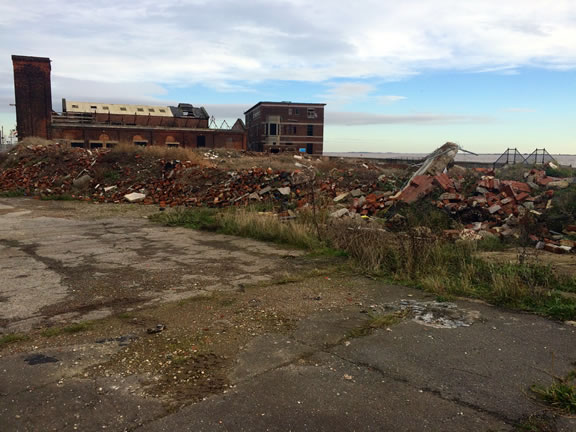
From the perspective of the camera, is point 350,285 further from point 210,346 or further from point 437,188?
point 437,188

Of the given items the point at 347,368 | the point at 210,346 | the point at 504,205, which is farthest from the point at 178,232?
the point at 504,205

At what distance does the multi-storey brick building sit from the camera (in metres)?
65.2

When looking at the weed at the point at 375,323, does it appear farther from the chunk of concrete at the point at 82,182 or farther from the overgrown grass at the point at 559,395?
the chunk of concrete at the point at 82,182

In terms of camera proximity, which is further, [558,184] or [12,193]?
[12,193]

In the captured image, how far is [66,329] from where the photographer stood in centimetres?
407

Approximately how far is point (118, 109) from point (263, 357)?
52.0 m

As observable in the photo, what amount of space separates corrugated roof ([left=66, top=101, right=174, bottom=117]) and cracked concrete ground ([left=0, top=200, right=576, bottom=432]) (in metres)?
47.5

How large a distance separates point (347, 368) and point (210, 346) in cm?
120

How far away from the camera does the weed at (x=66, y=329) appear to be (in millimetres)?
3982

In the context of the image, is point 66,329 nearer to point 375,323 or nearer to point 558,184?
point 375,323

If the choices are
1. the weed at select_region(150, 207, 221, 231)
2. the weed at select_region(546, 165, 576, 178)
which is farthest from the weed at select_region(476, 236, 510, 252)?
the weed at select_region(546, 165, 576, 178)

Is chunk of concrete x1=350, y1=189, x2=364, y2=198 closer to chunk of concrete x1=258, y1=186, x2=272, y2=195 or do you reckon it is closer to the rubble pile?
the rubble pile

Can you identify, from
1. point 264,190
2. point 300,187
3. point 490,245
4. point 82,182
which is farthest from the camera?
point 82,182

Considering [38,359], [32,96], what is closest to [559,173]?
[38,359]
